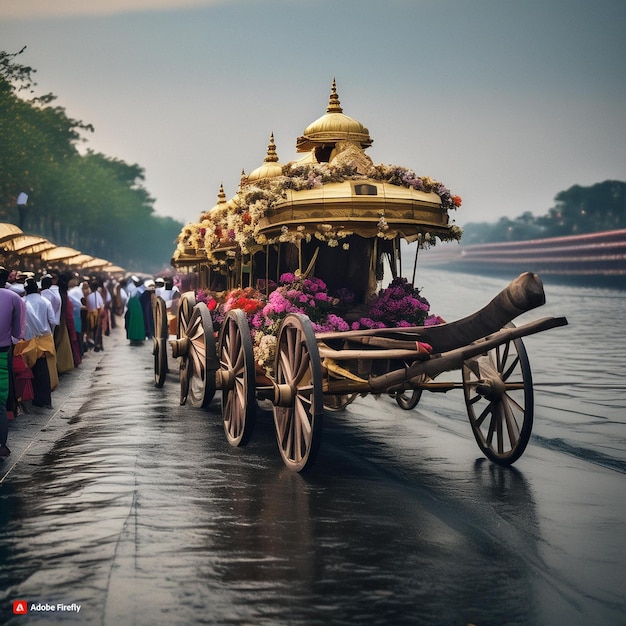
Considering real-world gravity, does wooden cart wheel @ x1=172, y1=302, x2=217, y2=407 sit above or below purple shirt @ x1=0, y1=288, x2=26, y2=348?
below

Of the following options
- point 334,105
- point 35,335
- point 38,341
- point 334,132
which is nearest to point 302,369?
point 334,132

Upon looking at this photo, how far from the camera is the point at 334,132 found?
11.6m

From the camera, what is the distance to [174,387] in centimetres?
1573

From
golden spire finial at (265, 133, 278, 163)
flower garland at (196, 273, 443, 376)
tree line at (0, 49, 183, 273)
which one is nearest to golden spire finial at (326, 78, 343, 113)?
flower garland at (196, 273, 443, 376)

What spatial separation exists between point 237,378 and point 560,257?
83.1 metres

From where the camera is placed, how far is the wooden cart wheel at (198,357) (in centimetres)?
1052

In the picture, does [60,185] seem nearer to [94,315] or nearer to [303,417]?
[94,315]

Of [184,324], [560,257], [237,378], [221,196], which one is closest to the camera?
[237,378]

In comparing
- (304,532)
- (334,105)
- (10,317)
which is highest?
(334,105)

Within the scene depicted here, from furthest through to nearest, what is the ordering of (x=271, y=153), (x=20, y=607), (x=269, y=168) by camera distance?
1. (x=271, y=153)
2. (x=269, y=168)
3. (x=20, y=607)

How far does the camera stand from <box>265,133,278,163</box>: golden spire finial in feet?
54.3

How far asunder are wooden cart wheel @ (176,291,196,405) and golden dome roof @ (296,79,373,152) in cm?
271

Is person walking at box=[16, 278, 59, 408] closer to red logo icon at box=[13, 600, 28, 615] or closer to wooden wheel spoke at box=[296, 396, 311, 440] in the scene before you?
wooden wheel spoke at box=[296, 396, 311, 440]

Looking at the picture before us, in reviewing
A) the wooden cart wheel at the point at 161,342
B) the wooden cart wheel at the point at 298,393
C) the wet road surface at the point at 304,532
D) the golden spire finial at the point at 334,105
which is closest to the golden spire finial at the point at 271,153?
the wooden cart wheel at the point at 161,342
